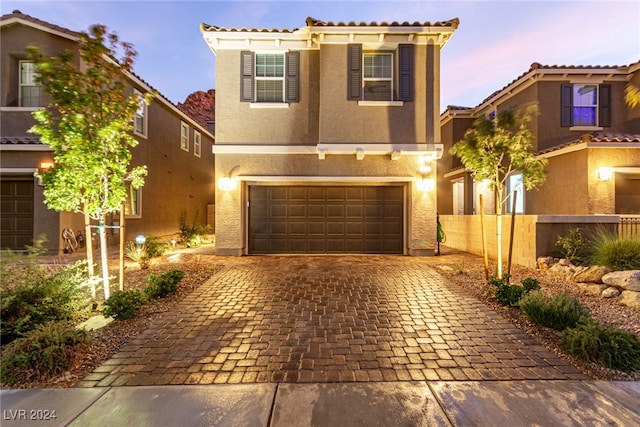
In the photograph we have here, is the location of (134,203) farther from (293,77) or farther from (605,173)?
(605,173)

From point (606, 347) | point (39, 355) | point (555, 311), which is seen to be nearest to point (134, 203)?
point (39, 355)

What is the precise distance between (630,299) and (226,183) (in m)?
9.66

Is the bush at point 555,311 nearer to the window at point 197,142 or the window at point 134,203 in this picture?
the window at point 134,203

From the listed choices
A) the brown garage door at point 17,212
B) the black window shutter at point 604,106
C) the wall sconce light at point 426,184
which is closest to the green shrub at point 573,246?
the wall sconce light at point 426,184

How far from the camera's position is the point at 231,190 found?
916cm

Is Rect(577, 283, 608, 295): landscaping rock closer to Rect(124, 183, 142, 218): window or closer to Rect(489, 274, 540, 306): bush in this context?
Rect(489, 274, 540, 306): bush

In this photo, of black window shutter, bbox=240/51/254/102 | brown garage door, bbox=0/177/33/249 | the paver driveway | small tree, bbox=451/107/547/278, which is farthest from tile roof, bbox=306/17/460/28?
brown garage door, bbox=0/177/33/249

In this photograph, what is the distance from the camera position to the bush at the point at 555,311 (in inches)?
151

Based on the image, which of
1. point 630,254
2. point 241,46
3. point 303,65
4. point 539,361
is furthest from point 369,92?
point 539,361

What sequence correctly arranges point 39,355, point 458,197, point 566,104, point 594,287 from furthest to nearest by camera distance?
point 458,197 < point 566,104 < point 594,287 < point 39,355

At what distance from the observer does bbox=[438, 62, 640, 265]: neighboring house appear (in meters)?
7.70

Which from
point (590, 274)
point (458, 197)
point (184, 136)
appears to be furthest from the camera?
point (458, 197)

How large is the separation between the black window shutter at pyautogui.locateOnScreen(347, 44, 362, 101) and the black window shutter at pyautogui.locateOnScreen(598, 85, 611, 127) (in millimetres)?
10426

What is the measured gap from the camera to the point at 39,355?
2941 mm
